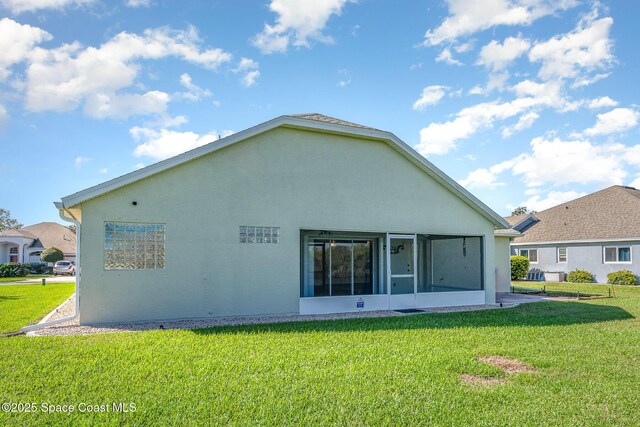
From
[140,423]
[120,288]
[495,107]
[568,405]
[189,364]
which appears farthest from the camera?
[495,107]

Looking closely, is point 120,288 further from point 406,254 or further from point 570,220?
point 570,220

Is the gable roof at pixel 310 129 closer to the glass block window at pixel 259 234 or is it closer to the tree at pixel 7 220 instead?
the glass block window at pixel 259 234

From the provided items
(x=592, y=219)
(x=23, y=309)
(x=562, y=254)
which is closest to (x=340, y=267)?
(x=23, y=309)

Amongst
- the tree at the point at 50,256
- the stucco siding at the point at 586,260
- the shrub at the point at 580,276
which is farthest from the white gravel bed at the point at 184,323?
the tree at the point at 50,256

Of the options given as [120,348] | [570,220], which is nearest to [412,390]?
[120,348]

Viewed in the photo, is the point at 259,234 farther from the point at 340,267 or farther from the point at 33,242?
the point at 33,242

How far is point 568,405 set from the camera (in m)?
5.50

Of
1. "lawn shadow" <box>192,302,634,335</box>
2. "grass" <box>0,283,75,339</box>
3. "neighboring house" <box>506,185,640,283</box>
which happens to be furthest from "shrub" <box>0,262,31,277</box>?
"neighboring house" <box>506,185,640,283</box>

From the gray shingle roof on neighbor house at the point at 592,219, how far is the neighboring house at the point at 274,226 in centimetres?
1627

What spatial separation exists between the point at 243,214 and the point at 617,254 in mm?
25411

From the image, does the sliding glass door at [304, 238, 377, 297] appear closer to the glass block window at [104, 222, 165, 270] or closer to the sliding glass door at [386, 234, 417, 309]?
the sliding glass door at [386, 234, 417, 309]

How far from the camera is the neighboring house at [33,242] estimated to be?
46.8 metres

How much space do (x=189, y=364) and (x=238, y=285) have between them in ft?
17.3

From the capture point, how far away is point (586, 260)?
28.0 metres
